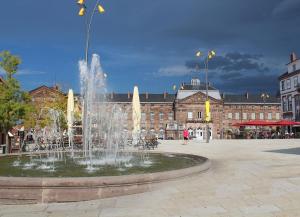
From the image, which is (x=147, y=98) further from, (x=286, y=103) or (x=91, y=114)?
(x=91, y=114)

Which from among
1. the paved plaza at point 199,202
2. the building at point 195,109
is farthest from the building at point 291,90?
the paved plaza at point 199,202

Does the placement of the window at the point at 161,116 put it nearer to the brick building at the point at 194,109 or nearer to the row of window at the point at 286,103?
the brick building at the point at 194,109

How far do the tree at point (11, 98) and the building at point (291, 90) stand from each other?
51.2 meters

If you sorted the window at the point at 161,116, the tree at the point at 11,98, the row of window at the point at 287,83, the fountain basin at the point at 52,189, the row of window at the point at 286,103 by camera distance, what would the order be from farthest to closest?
the window at the point at 161,116, the row of window at the point at 286,103, the row of window at the point at 287,83, the tree at the point at 11,98, the fountain basin at the point at 52,189

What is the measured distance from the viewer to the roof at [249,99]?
3695 inches

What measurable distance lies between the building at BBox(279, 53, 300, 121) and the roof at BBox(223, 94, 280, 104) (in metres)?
23.3

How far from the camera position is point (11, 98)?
22.6m

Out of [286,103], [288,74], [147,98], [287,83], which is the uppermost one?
[288,74]

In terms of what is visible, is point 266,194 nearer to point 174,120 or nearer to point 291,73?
point 291,73

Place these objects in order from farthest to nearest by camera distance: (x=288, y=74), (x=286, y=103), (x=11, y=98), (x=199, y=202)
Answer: (x=286, y=103), (x=288, y=74), (x=11, y=98), (x=199, y=202)

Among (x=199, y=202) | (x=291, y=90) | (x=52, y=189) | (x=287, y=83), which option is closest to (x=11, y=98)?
(x=52, y=189)

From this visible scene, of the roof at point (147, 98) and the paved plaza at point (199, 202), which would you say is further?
the roof at point (147, 98)

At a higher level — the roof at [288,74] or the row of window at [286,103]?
the roof at [288,74]

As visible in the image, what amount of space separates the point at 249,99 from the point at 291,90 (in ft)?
94.8
